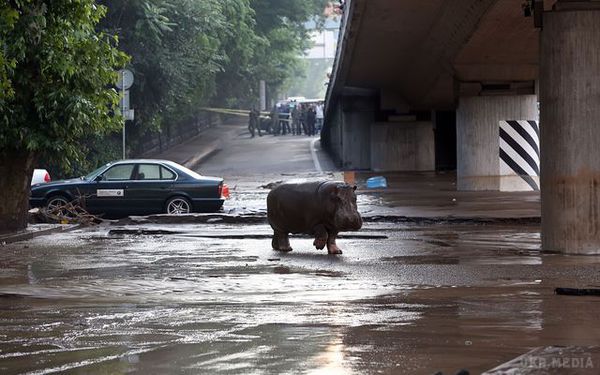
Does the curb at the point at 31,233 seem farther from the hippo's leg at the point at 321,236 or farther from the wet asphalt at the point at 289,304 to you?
the hippo's leg at the point at 321,236

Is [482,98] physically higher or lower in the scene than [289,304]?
higher

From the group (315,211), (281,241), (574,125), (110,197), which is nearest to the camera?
(574,125)

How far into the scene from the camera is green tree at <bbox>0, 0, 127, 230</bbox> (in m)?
17.6

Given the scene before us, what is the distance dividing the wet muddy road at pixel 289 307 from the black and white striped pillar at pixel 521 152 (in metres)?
13.1

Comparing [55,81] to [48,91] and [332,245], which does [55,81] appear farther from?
[332,245]

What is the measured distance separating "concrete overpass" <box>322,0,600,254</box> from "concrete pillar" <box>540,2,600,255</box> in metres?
0.01

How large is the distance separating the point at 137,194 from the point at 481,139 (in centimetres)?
1044

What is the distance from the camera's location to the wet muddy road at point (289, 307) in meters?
7.89

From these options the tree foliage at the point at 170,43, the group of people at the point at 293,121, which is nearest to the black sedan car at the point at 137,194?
the tree foliage at the point at 170,43

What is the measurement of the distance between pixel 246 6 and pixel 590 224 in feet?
132

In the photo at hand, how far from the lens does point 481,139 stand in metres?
31.1

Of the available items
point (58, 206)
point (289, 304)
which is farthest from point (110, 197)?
point (289, 304)

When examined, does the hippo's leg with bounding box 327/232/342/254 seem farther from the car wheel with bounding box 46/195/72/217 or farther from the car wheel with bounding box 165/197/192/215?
the car wheel with bounding box 165/197/192/215

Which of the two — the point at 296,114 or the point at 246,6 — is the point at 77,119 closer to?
the point at 246,6
